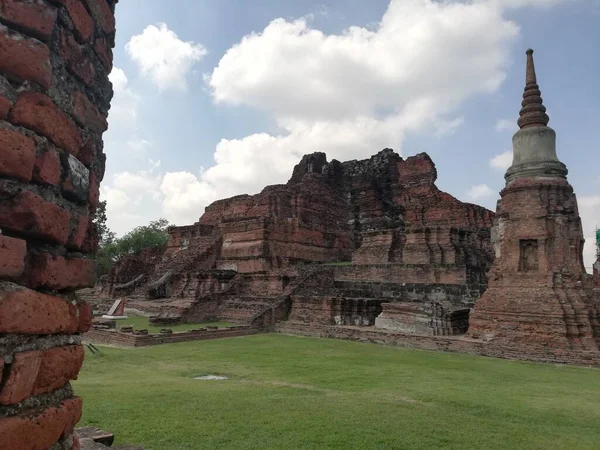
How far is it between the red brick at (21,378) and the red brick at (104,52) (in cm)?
146

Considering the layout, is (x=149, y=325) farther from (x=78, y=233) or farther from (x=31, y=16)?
(x=31, y=16)

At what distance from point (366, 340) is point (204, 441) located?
10400 millimetres

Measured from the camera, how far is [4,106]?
171 centimetres

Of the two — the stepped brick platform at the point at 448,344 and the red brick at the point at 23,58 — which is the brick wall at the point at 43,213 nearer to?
the red brick at the point at 23,58

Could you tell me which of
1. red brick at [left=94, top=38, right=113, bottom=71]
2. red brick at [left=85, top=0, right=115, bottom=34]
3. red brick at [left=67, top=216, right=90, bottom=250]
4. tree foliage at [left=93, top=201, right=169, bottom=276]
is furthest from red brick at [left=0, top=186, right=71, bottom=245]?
tree foliage at [left=93, top=201, right=169, bottom=276]

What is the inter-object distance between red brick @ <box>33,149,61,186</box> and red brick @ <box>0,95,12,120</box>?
0.63ft

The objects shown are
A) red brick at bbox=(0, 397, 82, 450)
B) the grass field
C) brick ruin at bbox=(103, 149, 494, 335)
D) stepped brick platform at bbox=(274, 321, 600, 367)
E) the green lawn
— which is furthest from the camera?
brick ruin at bbox=(103, 149, 494, 335)

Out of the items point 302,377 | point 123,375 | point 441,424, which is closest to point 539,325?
point 302,377

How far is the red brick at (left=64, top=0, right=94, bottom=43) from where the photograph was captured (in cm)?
206

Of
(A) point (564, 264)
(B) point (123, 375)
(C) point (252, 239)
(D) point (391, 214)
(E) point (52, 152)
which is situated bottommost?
(B) point (123, 375)

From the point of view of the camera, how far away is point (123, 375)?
28.7 feet

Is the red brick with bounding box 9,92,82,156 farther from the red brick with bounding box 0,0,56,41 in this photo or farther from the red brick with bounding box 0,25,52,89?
the red brick with bounding box 0,0,56,41

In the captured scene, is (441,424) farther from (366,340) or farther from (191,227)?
(191,227)

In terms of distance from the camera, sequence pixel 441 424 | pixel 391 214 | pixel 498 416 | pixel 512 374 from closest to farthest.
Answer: pixel 441 424, pixel 498 416, pixel 512 374, pixel 391 214
